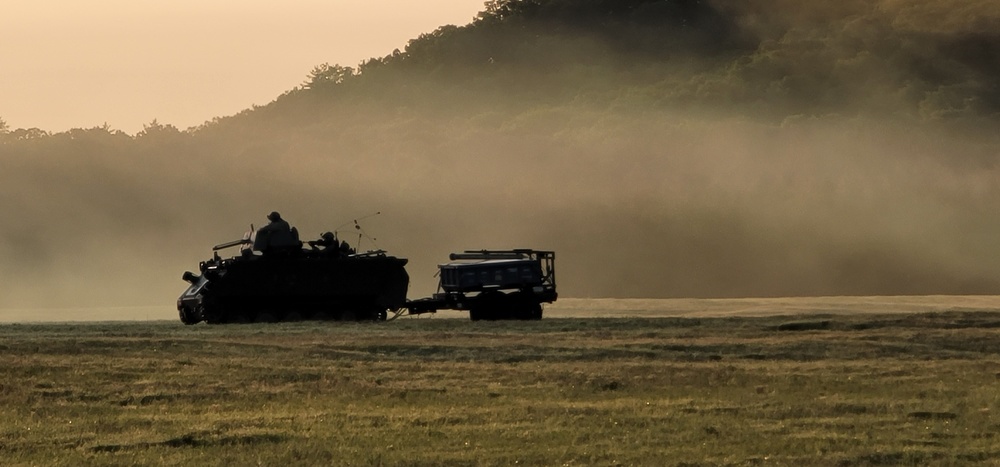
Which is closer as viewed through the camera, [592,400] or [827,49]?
[592,400]

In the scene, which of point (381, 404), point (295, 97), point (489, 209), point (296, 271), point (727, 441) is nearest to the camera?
point (727, 441)

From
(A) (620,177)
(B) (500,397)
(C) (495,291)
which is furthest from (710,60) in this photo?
(B) (500,397)

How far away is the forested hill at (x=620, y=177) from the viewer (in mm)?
121188

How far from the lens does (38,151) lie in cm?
14550

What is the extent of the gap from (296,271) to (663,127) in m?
91.0

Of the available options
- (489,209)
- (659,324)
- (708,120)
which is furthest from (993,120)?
(659,324)

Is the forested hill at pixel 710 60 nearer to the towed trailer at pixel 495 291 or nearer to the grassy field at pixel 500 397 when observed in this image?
the towed trailer at pixel 495 291

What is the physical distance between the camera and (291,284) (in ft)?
187

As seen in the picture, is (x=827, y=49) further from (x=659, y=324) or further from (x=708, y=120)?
(x=659, y=324)

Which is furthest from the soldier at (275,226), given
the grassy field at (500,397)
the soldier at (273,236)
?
the grassy field at (500,397)

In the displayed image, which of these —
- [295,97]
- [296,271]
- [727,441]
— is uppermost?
[295,97]

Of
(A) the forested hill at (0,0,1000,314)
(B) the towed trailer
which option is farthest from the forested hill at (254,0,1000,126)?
(B) the towed trailer

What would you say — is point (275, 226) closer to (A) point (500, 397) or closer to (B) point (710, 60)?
(A) point (500, 397)

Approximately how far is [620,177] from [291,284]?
79.6 meters
